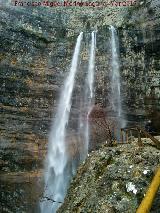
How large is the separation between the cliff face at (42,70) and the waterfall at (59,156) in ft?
1.34

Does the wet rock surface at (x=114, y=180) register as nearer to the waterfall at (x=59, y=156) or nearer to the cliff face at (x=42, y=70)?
the waterfall at (x=59, y=156)

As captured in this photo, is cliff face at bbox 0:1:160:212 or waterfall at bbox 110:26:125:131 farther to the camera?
waterfall at bbox 110:26:125:131

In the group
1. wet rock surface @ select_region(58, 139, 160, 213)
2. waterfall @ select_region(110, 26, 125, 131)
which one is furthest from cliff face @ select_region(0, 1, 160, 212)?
wet rock surface @ select_region(58, 139, 160, 213)

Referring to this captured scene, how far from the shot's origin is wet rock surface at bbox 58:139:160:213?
609cm

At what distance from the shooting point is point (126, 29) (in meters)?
22.8

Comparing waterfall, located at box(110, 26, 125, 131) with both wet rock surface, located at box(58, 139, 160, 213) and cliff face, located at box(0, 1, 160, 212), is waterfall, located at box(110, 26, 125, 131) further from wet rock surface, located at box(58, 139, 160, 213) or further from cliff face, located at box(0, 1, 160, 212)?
wet rock surface, located at box(58, 139, 160, 213)

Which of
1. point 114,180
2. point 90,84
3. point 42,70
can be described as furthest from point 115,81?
point 114,180

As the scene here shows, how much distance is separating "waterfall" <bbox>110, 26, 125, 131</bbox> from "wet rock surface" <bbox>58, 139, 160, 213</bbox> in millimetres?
13446

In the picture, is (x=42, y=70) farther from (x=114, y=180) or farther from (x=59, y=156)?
(x=114, y=180)

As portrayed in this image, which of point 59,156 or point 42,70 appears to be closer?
point 59,156

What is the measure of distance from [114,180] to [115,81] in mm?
15800

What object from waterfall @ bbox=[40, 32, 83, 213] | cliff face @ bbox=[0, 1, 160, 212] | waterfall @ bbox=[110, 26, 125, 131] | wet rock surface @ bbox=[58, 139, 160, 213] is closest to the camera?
wet rock surface @ bbox=[58, 139, 160, 213]

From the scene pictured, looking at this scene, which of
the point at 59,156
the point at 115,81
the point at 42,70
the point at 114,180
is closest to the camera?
the point at 114,180

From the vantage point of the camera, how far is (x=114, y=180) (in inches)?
260
